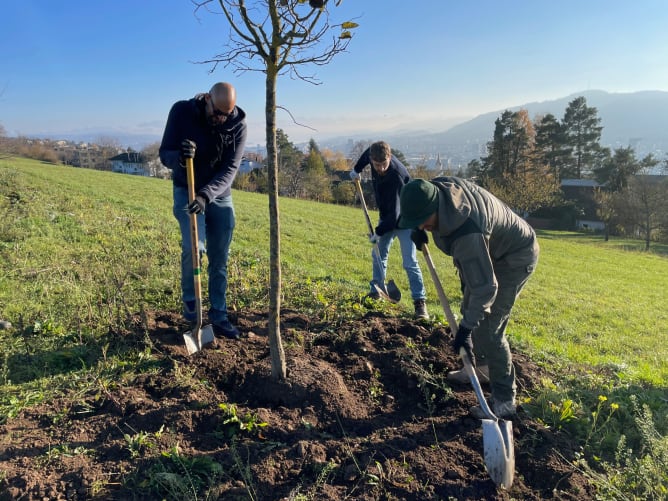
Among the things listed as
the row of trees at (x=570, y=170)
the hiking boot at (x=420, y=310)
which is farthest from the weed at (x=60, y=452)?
the row of trees at (x=570, y=170)

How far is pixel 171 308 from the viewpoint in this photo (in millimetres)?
4309

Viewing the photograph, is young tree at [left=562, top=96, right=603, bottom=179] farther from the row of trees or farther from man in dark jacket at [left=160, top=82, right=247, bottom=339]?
man in dark jacket at [left=160, top=82, right=247, bottom=339]

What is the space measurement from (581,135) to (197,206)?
5210 centimetres

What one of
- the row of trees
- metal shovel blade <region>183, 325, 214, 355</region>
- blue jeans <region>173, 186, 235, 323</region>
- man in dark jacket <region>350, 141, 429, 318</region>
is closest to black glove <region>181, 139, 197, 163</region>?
blue jeans <region>173, 186, 235, 323</region>

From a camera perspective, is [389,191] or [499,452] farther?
[389,191]

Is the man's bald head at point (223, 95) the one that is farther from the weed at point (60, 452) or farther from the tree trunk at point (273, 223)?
the weed at point (60, 452)

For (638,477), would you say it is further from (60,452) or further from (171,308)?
(171,308)

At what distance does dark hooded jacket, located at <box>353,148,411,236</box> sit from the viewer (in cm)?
461

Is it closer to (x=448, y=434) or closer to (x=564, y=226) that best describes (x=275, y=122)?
(x=448, y=434)

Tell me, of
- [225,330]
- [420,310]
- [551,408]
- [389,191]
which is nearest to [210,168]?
[225,330]

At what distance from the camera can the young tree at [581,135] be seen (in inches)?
1721

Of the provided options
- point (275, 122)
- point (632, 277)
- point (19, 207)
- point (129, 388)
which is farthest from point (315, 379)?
point (632, 277)

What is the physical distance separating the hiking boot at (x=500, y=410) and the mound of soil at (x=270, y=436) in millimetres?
58

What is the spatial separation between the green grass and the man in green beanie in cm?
53
